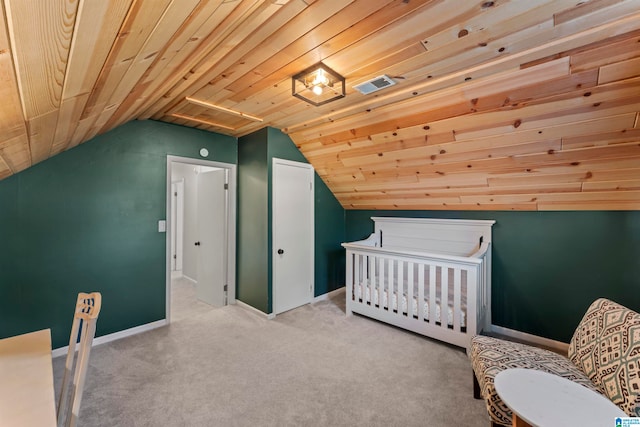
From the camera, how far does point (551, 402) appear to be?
121cm

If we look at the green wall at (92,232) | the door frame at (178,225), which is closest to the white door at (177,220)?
the door frame at (178,225)

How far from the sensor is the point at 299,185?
12.3 ft

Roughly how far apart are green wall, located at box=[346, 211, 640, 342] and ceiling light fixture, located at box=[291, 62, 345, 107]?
2180 mm

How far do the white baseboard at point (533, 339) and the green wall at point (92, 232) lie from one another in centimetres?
373

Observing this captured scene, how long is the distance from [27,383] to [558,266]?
380 cm

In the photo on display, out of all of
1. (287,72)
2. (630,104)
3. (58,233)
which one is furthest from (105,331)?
(630,104)

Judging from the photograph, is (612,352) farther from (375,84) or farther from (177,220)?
(177,220)

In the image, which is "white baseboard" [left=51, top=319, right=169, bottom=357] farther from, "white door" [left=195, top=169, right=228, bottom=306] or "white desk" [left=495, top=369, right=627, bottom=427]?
"white desk" [left=495, top=369, right=627, bottom=427]

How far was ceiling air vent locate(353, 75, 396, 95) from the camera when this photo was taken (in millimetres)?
2041

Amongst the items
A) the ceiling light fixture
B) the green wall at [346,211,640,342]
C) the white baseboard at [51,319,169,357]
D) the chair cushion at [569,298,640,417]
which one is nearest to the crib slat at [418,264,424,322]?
the green wall at [346,211,640,342]

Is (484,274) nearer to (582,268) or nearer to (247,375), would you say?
(582,268)

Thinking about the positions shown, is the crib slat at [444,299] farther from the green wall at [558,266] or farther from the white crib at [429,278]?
the green wall at [558,266]

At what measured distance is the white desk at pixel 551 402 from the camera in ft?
3.65

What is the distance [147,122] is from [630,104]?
4.03 metres
